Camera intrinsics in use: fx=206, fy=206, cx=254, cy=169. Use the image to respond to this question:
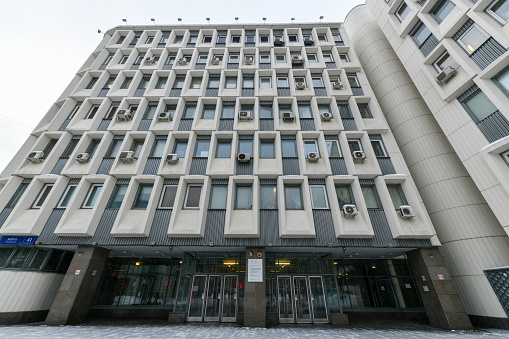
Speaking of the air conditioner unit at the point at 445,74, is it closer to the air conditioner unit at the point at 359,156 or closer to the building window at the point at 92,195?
the air conditioner unit at the point at 359,156

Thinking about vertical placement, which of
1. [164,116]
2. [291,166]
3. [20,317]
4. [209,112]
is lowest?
[20,317]

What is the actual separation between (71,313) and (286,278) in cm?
1112

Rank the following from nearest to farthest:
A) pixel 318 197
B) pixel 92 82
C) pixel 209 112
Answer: pixel 318 197 < pixel 209 112 < pixel 92 82

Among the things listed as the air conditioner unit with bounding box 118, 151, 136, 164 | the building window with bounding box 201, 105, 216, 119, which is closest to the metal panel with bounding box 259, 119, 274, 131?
the building window with bounding box 201, 105, 216, 119

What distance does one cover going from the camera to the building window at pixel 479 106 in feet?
34.8

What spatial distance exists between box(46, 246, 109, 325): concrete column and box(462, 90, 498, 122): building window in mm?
22121

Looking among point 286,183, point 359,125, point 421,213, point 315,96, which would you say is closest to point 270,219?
point 286,183

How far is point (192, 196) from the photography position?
12781 millimetres

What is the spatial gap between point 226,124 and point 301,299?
12.4 metres

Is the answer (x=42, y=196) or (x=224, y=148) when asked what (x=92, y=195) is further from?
(x=224, y=148)

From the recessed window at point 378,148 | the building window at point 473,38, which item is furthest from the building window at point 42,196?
the building window at point 473,38

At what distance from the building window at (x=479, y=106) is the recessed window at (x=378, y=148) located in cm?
451

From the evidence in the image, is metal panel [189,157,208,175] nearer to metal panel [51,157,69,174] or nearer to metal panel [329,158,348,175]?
metal panel [329,158,348,175]

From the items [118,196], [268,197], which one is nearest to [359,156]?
[268,197]
